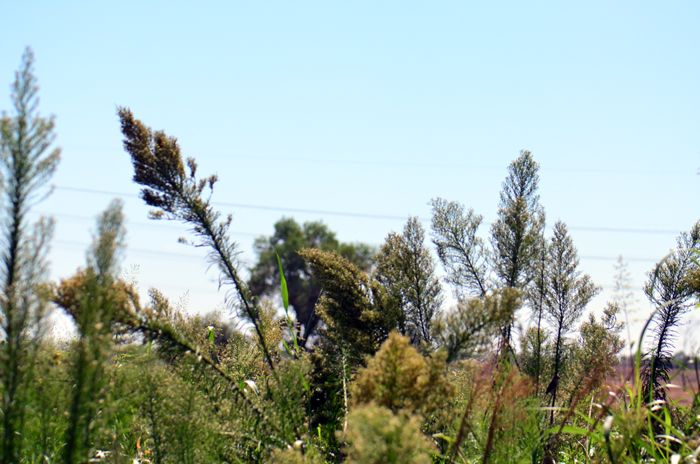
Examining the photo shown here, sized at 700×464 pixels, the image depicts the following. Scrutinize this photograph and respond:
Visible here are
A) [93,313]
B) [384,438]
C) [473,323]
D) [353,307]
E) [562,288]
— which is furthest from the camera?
[562,288]

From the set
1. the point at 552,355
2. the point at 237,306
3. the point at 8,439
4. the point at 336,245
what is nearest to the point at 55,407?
the point at 8,439

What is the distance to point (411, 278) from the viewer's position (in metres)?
2.45

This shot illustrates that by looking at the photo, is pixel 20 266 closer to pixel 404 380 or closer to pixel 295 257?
pixel 404 380

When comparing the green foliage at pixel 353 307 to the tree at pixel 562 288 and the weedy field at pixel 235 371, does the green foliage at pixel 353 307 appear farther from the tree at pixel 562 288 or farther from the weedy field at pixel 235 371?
the tree at pixel 562 288

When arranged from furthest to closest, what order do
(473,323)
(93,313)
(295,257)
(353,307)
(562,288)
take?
(295,257) → (562,288) → (353,307) → (473,323) → (93,313)

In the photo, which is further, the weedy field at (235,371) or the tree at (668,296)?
the tree at (668,296)

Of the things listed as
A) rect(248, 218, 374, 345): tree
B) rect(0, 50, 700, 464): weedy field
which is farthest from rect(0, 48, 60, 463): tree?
rect(248, 218, 374, 345): tree

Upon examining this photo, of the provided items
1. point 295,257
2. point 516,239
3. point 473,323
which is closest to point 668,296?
point 516,239

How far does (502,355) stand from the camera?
1.72 metres

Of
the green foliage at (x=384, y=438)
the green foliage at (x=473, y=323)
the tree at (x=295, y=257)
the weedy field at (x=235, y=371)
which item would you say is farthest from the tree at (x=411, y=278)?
the tree at (x=295, y=257)

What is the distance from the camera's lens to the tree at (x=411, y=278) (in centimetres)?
243

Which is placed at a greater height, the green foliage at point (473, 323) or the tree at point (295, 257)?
the tree at point (295, 257)

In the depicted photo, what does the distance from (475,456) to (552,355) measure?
7.91 feet

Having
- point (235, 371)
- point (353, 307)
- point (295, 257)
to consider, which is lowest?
point (235, 371)
